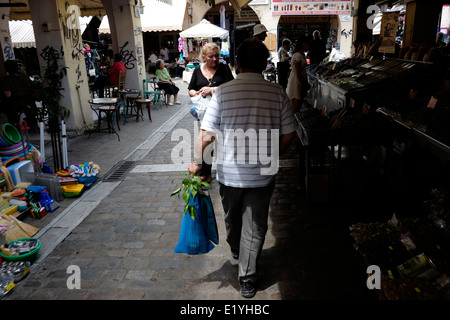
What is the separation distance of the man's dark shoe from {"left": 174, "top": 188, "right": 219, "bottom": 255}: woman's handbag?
1.51 ft

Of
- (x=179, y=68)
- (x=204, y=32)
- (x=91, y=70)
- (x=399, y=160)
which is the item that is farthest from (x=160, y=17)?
(x=399, y=160)

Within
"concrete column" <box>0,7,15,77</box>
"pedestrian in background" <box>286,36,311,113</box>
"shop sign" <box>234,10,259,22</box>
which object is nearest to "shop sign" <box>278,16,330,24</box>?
"shop sign" <box>234,10,259,22</box>

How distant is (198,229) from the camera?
126 inches

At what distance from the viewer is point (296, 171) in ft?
20.3

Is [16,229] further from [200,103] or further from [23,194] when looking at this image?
[200,103]

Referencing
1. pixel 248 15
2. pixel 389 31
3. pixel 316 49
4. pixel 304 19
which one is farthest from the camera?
pixel 304 19

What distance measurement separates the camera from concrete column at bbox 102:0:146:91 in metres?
12.6

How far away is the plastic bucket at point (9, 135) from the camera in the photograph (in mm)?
5250

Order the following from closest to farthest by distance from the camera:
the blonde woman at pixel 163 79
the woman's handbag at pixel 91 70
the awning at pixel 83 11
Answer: the blonde woman at pixel 163 79 < the woman's handbag at pixel 91 70 < the awning at pixel 83 11

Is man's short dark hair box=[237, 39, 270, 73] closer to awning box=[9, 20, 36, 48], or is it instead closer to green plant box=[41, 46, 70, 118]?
green plant box=[41, 46, 70, 118]

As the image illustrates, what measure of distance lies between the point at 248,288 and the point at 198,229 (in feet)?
2.19

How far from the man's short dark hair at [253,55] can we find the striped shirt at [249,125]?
0.23 feet

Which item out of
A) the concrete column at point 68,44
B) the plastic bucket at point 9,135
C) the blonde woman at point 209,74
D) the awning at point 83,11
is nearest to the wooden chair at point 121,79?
the concrete column at point 68,44

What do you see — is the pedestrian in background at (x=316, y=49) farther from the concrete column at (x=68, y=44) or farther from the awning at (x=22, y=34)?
the awning at (x=22, y=34)
